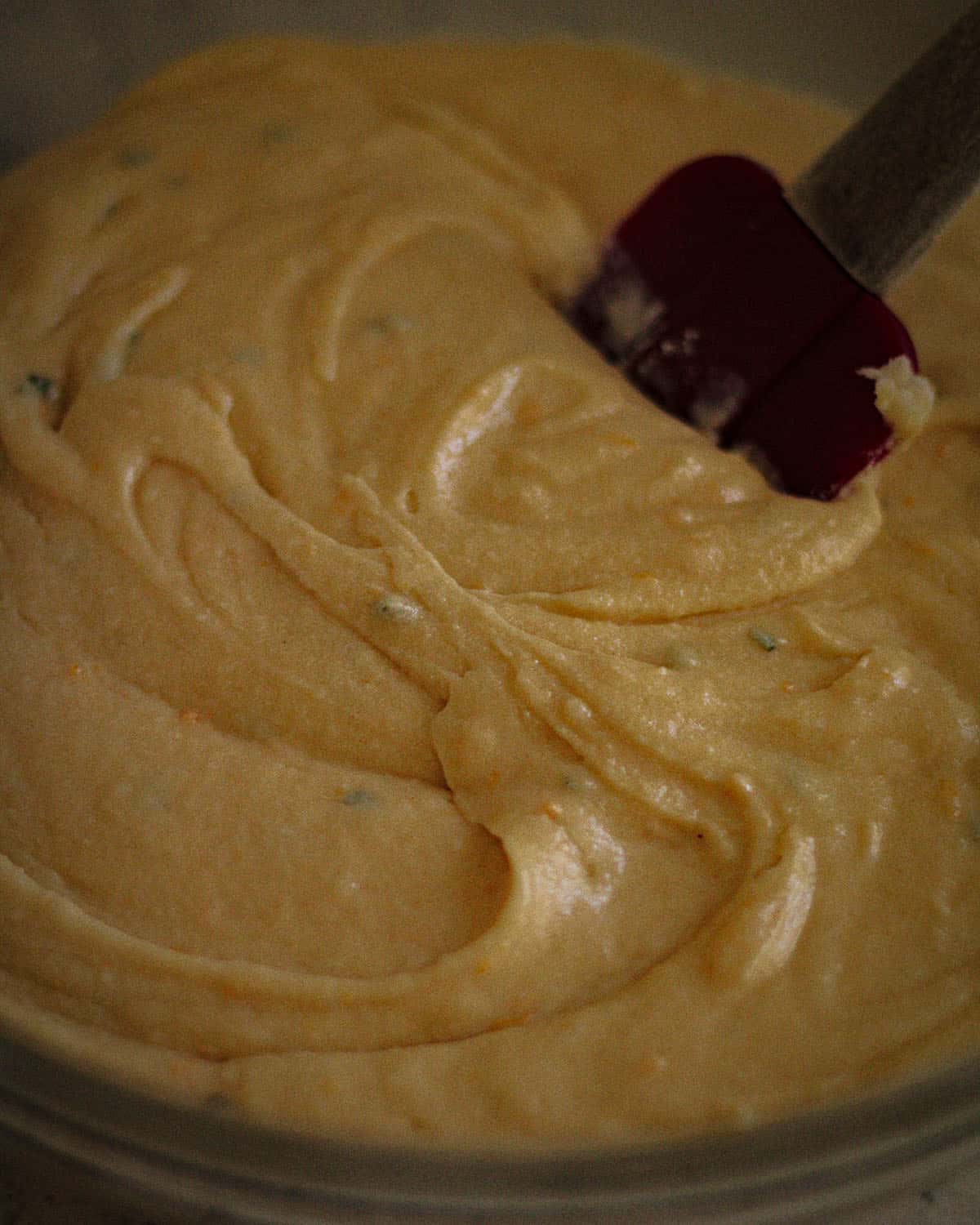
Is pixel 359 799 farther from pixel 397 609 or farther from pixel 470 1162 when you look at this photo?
pixel 470 1162

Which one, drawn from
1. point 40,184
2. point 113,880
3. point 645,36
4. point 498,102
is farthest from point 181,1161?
point 645,36

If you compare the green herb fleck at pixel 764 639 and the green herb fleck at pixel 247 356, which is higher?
the green herb fleck at pixel 764 639

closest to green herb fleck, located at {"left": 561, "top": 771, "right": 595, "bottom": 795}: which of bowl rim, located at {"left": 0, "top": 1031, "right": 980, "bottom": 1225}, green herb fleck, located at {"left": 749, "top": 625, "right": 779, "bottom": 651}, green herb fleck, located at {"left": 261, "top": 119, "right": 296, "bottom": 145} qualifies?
green herb fleck, located at {"left": 749, "top": 625, "right": 779, "bottom": 651}

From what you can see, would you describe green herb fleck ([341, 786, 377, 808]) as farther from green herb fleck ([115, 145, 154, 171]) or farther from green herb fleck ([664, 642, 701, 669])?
green herb fleck ([115, 145, 154, 171])

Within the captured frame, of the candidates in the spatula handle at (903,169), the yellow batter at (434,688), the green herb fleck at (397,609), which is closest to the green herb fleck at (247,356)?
the yellow batter at (434,688)

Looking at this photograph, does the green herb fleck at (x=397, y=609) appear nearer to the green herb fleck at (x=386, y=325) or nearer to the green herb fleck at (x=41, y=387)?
the green herb fleck at (x=386, y=325)

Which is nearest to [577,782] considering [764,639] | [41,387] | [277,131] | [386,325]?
[764,639]
